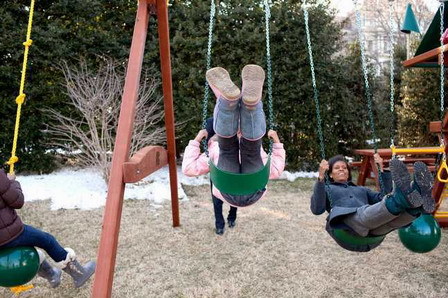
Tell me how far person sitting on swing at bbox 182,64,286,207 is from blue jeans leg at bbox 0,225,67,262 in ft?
4.01

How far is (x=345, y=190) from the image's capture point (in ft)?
A: 9.84

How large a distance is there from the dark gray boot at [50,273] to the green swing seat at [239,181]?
4.34 feet

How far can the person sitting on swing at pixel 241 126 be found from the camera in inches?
95.6

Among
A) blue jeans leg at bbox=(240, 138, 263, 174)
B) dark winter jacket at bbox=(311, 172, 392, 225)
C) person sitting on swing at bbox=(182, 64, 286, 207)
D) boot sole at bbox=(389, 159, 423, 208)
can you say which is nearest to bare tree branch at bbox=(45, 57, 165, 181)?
person sitting on swing at bbox=(182, 64, 286, 207)

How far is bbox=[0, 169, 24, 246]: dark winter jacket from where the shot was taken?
2.22 metres

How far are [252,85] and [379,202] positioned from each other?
103cm

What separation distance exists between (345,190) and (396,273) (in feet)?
2.87

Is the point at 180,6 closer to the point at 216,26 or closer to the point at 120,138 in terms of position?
the point at 216,26

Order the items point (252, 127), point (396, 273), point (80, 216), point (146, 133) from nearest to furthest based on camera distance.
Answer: point (252, 127) → point (396, 273) → point (80, 216) → point (146, 133)

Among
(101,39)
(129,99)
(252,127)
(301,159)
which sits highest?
(101,39)

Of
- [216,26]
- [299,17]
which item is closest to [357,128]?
[299,17]

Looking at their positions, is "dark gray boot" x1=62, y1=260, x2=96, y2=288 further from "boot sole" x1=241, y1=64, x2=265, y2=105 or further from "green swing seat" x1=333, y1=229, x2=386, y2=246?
"green swing seat" x1=333, y1=229, x2=386, y2=246

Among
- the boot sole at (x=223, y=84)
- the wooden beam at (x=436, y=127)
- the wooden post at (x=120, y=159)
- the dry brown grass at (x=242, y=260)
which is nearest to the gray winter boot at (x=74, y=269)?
the dry brown grass at (x=242, y=260)

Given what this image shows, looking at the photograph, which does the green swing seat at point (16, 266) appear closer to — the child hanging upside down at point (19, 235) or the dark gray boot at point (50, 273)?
the child hanging upside down at point (19, 235)
